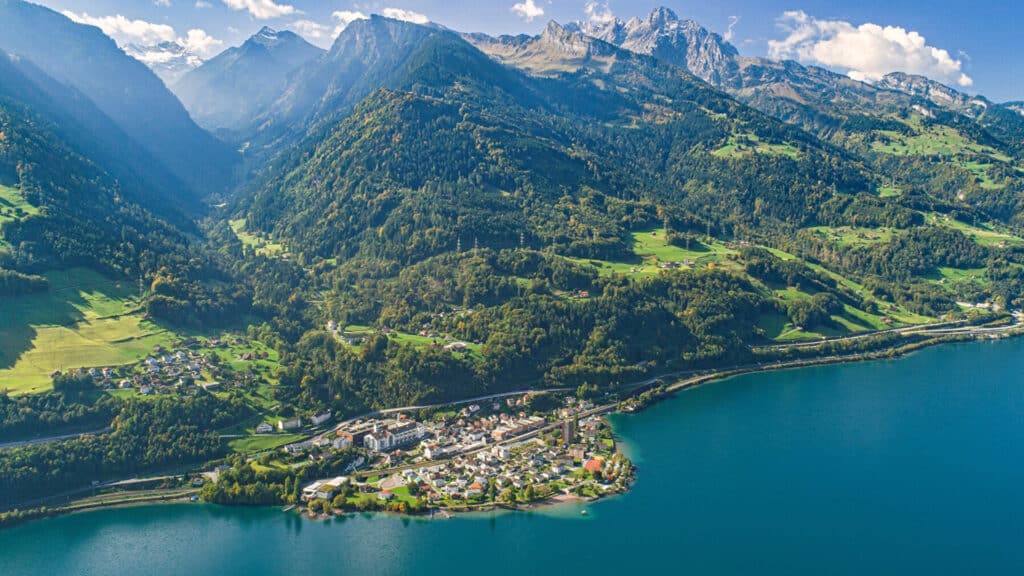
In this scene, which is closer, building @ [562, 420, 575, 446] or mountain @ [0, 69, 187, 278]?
building @ [562, 420, 575, 446]

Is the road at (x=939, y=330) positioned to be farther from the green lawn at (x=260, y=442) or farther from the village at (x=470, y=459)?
the green lawn at (x=260, y=442)

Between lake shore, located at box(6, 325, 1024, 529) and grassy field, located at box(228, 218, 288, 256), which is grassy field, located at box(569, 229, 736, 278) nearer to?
lake shore, located at box(6, 325, 1024, 529)

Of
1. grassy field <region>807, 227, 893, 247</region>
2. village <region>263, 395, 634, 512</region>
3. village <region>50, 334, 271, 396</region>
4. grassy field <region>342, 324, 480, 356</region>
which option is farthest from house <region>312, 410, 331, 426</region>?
grassy field <region>807, 227, 893, 247</region>

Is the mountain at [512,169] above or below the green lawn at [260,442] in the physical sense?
above

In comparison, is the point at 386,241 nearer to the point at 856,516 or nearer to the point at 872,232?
the point at 856,516

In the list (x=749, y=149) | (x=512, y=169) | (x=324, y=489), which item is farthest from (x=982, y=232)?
(x=324, y=489)

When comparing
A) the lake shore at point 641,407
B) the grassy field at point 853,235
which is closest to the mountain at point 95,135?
the lake shore at point 641,407

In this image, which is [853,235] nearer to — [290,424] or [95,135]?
[290,424]
